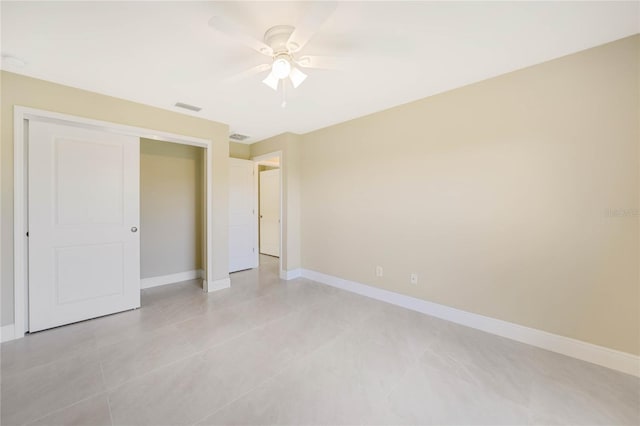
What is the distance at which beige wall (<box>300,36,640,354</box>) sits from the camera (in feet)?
6.39

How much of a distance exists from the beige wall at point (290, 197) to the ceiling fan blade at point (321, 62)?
7.10ft

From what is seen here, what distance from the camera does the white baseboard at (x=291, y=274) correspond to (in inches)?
170

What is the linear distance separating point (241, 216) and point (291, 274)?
1.56 metres

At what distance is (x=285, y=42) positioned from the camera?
184 centimetres

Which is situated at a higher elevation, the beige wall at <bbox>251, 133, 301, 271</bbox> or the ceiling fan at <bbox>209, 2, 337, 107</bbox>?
the ceiling fan at <bbox>209, 2, 337, 107</bbox>

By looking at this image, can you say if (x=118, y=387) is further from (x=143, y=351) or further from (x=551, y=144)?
(x=551, y=144)

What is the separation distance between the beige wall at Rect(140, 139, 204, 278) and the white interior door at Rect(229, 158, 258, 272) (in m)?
0.56

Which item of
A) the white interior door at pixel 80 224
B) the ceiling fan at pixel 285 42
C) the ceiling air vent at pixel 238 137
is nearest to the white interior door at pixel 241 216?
the ceiling air vent at pixel 238 137

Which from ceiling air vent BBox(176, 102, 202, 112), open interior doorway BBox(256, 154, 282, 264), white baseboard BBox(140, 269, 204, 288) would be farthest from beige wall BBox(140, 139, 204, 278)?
open interior doorway BBox(256, 154, 282, 264)

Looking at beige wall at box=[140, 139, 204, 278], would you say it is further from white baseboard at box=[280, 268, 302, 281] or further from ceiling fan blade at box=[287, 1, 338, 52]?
ceiling fan blade at box=[287, 1, 338, 52]

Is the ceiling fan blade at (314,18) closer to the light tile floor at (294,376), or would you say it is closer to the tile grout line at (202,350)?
the light tile floor at (294,376)

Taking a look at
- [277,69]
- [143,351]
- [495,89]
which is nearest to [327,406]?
[143,351]

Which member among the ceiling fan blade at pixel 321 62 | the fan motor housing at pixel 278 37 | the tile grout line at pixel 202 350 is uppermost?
the ceiling fan blade at pixel 321 62

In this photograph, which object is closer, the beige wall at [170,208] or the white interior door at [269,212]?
the beige wall at [170,208]
